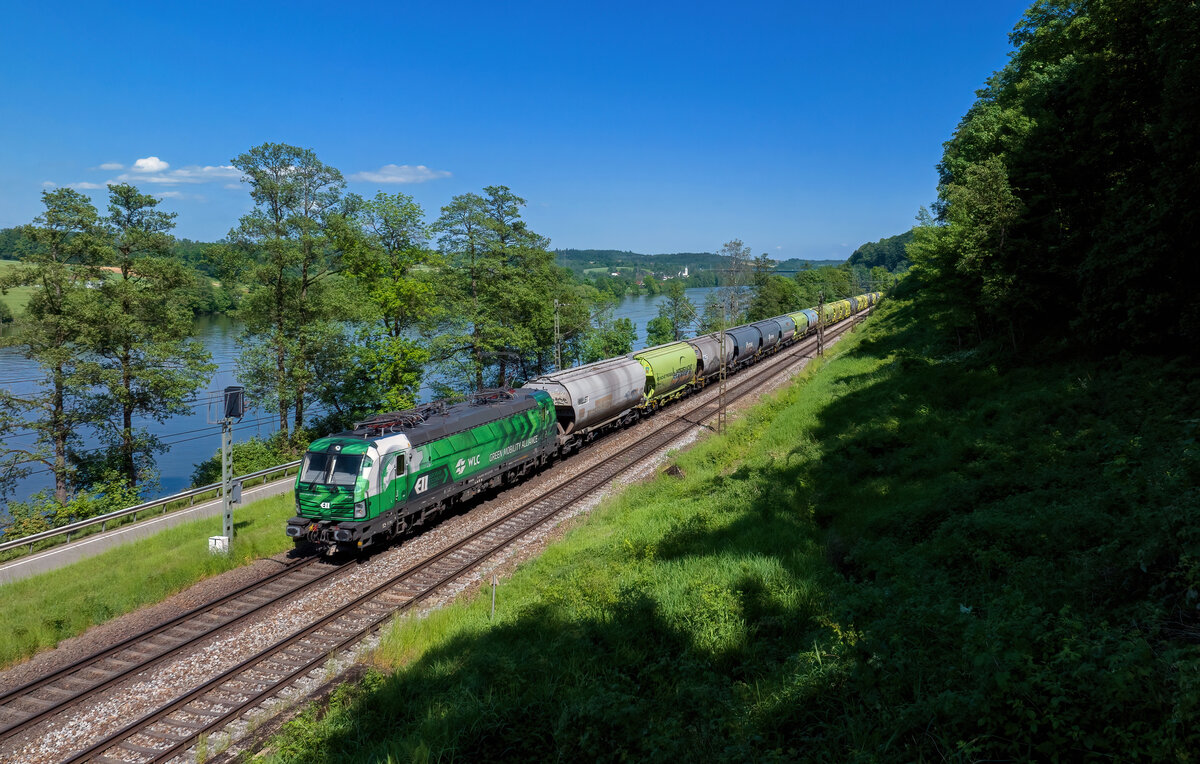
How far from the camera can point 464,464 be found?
1994 cm

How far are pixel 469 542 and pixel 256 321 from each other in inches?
Result: 815

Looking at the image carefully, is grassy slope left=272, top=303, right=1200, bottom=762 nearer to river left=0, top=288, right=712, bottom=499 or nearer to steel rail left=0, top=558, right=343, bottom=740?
steel rail left=0, top=558, right=343, bottom=740

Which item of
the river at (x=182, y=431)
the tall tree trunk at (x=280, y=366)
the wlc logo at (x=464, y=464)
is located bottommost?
the river at (x=182, y=431)

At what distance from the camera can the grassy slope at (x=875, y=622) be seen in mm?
5930

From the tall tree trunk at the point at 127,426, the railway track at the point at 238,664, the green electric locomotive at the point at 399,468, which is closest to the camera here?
the railway track at the point at 238,664

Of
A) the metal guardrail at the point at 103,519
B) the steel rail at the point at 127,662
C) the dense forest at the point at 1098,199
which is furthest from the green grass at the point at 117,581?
the dense forest at the point at 1098,199

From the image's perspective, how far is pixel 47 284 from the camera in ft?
84.0

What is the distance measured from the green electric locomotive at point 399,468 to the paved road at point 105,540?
3955mm

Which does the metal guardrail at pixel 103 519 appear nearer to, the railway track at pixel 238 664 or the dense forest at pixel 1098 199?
the railway track at pixel 238 664

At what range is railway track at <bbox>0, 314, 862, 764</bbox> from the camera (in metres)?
10.2

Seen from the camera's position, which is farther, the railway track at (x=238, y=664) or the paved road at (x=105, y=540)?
the paved road at (x=105, y=540)

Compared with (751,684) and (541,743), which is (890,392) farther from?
(541,743)

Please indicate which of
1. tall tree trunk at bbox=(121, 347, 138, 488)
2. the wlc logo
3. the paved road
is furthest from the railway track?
tall tree trunk at bbox=(121, 347, 138, 488)

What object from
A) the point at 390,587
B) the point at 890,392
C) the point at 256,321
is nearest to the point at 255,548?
the point at 390,587
